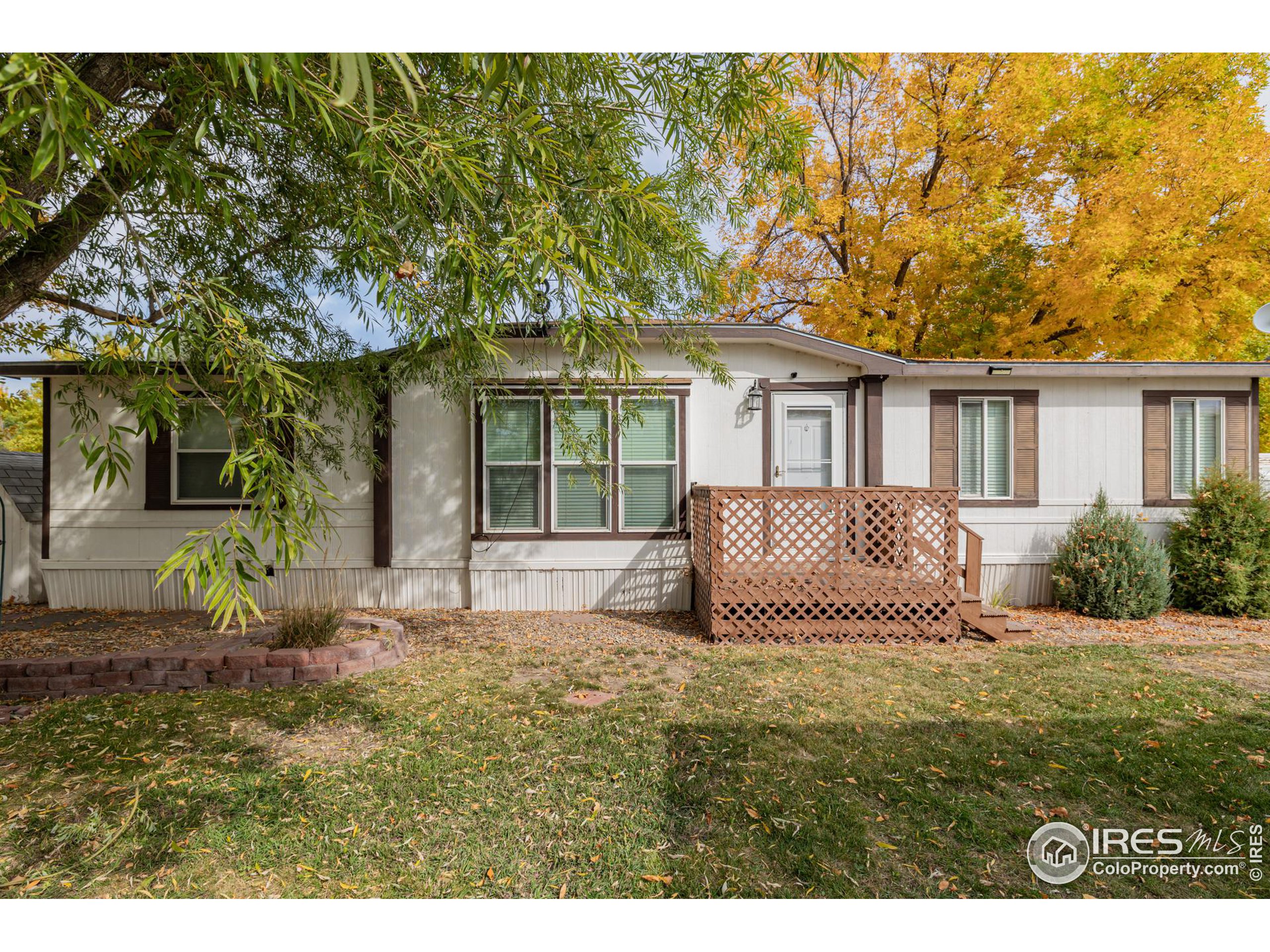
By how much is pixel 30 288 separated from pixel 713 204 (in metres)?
5.21

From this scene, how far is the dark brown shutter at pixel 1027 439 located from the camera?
23.8 ft

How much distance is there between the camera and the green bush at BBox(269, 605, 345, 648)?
186 inches

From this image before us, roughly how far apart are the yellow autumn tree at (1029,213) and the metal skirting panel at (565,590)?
4.95 meters

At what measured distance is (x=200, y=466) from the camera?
7125 millimetres

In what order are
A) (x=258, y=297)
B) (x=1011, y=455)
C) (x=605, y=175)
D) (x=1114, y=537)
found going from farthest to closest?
(x=1011, y=455) → (x=1114, y=537) → (x=258, y=297) → (x=605, y=175)

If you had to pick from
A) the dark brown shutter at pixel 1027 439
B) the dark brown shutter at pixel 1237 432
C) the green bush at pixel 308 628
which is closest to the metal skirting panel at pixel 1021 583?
the dark brown shutter at pixel 1027 439

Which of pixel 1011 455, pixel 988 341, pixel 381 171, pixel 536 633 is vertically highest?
pixel 988 341

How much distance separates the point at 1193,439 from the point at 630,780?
28.5ft

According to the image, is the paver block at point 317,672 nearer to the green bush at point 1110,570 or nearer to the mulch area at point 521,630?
the mulch area at point 521,630

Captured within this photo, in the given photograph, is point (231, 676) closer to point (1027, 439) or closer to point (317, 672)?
point (317, 672)

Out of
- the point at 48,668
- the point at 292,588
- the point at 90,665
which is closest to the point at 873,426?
the point at 292,588

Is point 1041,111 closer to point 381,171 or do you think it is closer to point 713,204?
point 713,204

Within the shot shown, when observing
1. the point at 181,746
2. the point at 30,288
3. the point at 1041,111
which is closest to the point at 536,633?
the point at 181,746

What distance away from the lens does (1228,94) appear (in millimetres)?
9266
